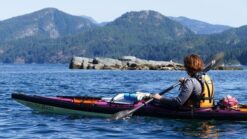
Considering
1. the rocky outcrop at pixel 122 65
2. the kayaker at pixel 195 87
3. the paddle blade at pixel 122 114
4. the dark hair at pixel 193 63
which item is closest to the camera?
the dark hair at pixel 193 63

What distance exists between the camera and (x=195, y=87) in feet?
52.1

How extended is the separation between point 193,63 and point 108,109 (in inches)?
157

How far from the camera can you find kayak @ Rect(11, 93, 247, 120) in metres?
16.7

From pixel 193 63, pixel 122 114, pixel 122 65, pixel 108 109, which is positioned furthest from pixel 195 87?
pixel 122 65

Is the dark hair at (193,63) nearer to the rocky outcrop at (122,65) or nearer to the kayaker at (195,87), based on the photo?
the kayaker at (195,87)

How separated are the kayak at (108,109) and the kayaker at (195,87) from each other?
0.95 feet

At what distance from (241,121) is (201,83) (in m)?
1.96

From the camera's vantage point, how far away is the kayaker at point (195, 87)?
15.4 meters

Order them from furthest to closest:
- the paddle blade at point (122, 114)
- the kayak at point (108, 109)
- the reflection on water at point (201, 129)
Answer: the paddle blade at point (122, 114)
the kayak at point (108, 109)
the reflection on water at point (201, 129)

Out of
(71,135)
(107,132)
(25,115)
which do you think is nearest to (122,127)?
(107,132)

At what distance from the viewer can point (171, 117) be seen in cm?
1727

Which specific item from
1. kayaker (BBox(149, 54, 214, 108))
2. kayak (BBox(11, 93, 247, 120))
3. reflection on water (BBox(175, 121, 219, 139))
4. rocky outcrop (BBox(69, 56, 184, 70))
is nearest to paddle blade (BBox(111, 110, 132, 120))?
kayak (BBox(11, 93, 247, 120))

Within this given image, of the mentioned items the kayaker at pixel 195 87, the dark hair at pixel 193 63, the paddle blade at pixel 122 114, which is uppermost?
the dark hair at pixel 193 63

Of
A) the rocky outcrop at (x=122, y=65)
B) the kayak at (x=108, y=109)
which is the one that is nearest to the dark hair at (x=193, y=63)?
the kayak at (x=108, y=109)
